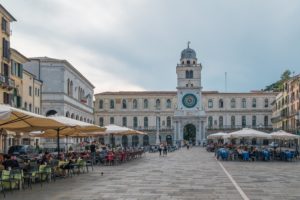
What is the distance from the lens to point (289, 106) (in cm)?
8569

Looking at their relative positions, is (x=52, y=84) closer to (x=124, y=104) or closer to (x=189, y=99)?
(x=189, y=99)

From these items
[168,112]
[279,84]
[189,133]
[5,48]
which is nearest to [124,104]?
[168,112]

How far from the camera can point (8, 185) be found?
17.0 m

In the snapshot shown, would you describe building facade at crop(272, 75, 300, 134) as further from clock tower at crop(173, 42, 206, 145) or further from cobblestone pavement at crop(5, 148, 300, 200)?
cobblestone pavement at crop(5, 148, 300, 200)

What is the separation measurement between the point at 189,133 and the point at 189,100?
11914 millimetres

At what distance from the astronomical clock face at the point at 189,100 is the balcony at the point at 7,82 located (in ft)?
206

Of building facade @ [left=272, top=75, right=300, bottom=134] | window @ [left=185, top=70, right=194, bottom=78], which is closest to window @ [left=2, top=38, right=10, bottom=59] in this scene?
building facade @ [left=272, top=75, right=300, bottom=134]

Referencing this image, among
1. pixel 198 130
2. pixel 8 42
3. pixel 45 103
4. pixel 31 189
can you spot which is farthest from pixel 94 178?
pixel 198 130

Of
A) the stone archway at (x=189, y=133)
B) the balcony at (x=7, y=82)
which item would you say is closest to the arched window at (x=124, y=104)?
the stone archway at (x=189, y=133)

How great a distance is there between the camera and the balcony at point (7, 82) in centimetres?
4455

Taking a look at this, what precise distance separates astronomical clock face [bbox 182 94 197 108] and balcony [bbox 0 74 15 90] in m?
62.7

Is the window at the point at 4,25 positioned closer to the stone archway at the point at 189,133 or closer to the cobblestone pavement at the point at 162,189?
the cobblestone pavement at the point at 162,189

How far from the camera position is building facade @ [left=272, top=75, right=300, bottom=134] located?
77.1m

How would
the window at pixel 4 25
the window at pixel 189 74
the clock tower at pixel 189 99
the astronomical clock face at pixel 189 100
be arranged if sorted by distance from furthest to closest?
1. the window at pixel 189 74
2. the astronomical clock face at pixel 189 100
3. the clock tower at pixel 189 99
4. the window at pixel 4 25
